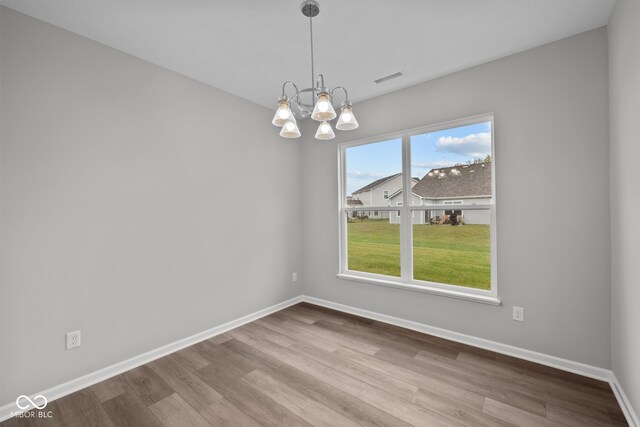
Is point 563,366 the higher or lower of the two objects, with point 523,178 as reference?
lower

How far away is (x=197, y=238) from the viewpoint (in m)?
2.84

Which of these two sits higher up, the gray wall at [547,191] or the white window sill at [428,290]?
the gray wall at [547,191]

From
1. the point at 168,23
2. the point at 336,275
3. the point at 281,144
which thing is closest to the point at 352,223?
the point at 336,275

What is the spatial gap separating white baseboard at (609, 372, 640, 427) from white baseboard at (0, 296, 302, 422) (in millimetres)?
3127

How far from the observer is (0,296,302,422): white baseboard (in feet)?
6.39

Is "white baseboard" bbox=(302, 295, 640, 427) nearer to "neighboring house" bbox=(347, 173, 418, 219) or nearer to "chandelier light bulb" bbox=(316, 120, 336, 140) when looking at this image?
"neighboring house" bbox=(347, 173, 418, 219)

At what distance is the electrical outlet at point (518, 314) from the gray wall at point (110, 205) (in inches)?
105

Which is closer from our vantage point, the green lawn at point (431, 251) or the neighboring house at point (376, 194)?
the green lawn at point (431, 251)

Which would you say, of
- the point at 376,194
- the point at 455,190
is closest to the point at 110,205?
the point at 376,194

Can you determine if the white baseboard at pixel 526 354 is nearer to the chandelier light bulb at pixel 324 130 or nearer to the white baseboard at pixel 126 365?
the white baseboard at pixel 126 365

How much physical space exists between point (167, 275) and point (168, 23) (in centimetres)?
207

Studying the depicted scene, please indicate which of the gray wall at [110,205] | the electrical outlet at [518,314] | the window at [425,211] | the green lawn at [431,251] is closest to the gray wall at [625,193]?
the electrical outlet at [518,314]

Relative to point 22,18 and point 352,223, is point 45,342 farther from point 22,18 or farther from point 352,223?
point 352,223

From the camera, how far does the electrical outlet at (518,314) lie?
7.94 feet
